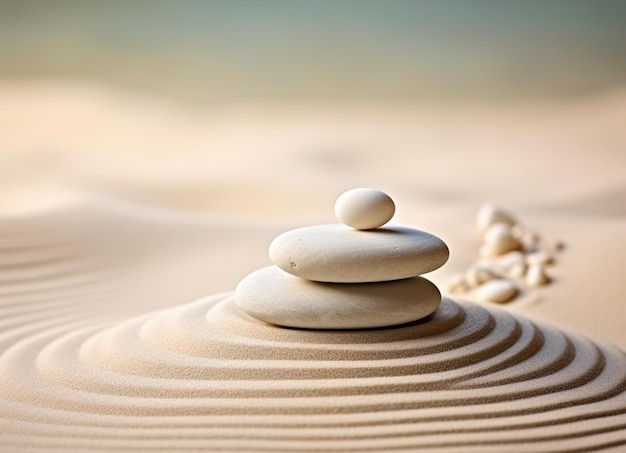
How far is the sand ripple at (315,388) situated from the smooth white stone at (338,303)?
6 cm

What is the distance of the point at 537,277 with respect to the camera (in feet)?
16.5

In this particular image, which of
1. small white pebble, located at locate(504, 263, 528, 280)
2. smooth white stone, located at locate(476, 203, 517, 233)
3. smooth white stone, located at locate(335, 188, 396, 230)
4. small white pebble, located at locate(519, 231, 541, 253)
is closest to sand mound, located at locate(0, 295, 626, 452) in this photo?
smooth white stone, located at locate(335, 188, 396, 230)

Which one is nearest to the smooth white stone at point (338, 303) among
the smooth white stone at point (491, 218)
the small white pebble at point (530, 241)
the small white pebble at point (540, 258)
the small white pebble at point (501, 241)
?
the small white pebble at point (540, 258)

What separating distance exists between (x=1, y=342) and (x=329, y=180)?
21.4 feet

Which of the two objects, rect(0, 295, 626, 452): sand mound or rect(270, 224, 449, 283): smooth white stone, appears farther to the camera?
rect(270, 224, 449, 283): smooth white stone

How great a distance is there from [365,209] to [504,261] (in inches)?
103

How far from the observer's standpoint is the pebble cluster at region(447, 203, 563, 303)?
4980 mm

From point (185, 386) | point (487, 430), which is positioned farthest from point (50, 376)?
point (487, 430)

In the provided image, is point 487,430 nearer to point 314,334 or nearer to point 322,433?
point 322,433

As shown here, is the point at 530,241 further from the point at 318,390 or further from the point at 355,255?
the point at 318,390

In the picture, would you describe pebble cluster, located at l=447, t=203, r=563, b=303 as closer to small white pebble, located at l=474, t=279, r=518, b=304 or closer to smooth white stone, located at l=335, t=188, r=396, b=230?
small white pebble, located at l=474, t=279, r=518, b=304

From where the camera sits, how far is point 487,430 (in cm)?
265

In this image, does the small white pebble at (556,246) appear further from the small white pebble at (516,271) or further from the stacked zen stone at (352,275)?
the stacked zen stone at (352,275)

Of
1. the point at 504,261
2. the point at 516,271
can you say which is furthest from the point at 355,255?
the point at 504,261
